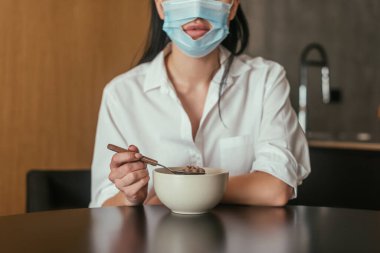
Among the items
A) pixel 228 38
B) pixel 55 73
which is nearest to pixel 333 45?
pixel 55 73

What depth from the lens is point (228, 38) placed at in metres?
1.77

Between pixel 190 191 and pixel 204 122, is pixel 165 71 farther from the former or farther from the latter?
pixel 190 191

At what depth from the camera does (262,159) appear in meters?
1.44

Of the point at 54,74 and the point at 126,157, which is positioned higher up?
the point at 54,74

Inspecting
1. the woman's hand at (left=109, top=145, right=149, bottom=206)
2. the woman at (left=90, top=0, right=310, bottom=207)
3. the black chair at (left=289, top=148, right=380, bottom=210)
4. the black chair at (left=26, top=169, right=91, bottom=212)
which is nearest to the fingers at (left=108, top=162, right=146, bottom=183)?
the woman's hand at (left=109, top=145, right=149, bottom=206)

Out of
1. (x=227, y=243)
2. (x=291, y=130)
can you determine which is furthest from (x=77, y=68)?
(x=227, y=243)

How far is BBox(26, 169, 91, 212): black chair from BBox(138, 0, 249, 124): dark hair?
1.26ft

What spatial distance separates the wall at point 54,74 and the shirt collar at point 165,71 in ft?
2.84

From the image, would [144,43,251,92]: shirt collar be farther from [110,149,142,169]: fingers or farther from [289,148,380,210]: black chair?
[289,148,380,210]: black chair

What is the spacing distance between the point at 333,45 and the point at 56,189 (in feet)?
12.9

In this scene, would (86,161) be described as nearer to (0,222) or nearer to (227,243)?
(0,222)

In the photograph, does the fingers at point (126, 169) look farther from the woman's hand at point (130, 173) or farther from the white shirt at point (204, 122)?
the white shirt at point (204, 122)

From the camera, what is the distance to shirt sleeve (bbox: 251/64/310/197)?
4.63ft

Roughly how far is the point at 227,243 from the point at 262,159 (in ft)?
1.78
